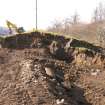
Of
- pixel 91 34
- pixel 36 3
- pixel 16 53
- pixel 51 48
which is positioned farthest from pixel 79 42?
pixel 91 34

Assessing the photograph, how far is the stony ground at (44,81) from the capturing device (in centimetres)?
1170

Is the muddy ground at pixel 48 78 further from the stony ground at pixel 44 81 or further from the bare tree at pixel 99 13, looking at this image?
the bare tree at pixel 99 13

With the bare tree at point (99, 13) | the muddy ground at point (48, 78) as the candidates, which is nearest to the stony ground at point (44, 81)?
the muddy ground at point (48, 78)

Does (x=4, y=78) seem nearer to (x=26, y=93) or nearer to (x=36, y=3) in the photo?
(x=26, y=93)

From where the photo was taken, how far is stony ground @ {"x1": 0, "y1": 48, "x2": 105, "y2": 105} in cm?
1170

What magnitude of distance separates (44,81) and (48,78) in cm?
42

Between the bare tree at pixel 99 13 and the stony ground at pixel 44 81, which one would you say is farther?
the bare tree at pixel 99 13

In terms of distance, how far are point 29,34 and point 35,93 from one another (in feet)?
17.9

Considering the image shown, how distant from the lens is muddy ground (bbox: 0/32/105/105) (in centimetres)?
1175

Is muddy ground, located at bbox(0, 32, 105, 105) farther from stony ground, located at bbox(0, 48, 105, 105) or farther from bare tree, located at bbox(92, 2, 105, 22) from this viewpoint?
bare tree, located at bbox(92, 2, 105, 22)

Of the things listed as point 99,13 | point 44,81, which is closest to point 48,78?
point 44,81

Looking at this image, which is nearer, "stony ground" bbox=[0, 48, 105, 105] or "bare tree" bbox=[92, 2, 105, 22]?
"stony ground" bbox=[0, 48, 105, 105]

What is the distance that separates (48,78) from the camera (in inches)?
509

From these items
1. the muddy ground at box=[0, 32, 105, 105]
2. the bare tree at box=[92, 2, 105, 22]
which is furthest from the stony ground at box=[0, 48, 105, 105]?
the bare tree at box=[92, 2, 105, 22]
